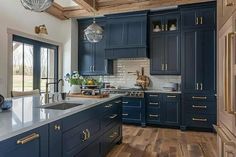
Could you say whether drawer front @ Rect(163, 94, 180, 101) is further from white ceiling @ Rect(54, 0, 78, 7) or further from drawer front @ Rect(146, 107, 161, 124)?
white ceiling @ Rect(54, 0, 78, 7)

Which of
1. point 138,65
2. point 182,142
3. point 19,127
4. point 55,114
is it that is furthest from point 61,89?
point 19,127

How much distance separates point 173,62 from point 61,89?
312cm

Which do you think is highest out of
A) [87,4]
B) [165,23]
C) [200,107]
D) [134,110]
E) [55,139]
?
[87,4]

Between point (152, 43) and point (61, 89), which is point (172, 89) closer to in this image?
point (152, 43)

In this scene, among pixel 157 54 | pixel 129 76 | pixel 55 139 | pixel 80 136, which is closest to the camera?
pixel 55 139

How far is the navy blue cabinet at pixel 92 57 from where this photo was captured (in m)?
5.69

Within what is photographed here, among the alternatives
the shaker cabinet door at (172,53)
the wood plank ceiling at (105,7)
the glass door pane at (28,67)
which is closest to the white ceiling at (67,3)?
the wood plank ceiling at (105,7)

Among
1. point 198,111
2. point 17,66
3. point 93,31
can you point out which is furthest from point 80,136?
point 198,111

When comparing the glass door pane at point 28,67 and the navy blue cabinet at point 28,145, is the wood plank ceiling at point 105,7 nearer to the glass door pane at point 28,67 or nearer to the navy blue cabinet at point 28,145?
the glass door pane at point 28,67

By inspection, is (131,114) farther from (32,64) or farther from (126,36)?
(32,64)

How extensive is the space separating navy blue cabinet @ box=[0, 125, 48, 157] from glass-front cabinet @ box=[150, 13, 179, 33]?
4.33 m

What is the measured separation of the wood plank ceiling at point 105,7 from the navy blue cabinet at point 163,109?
215 cm

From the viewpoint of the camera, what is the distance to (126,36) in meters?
5.30

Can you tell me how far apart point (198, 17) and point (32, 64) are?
4.02 meters
